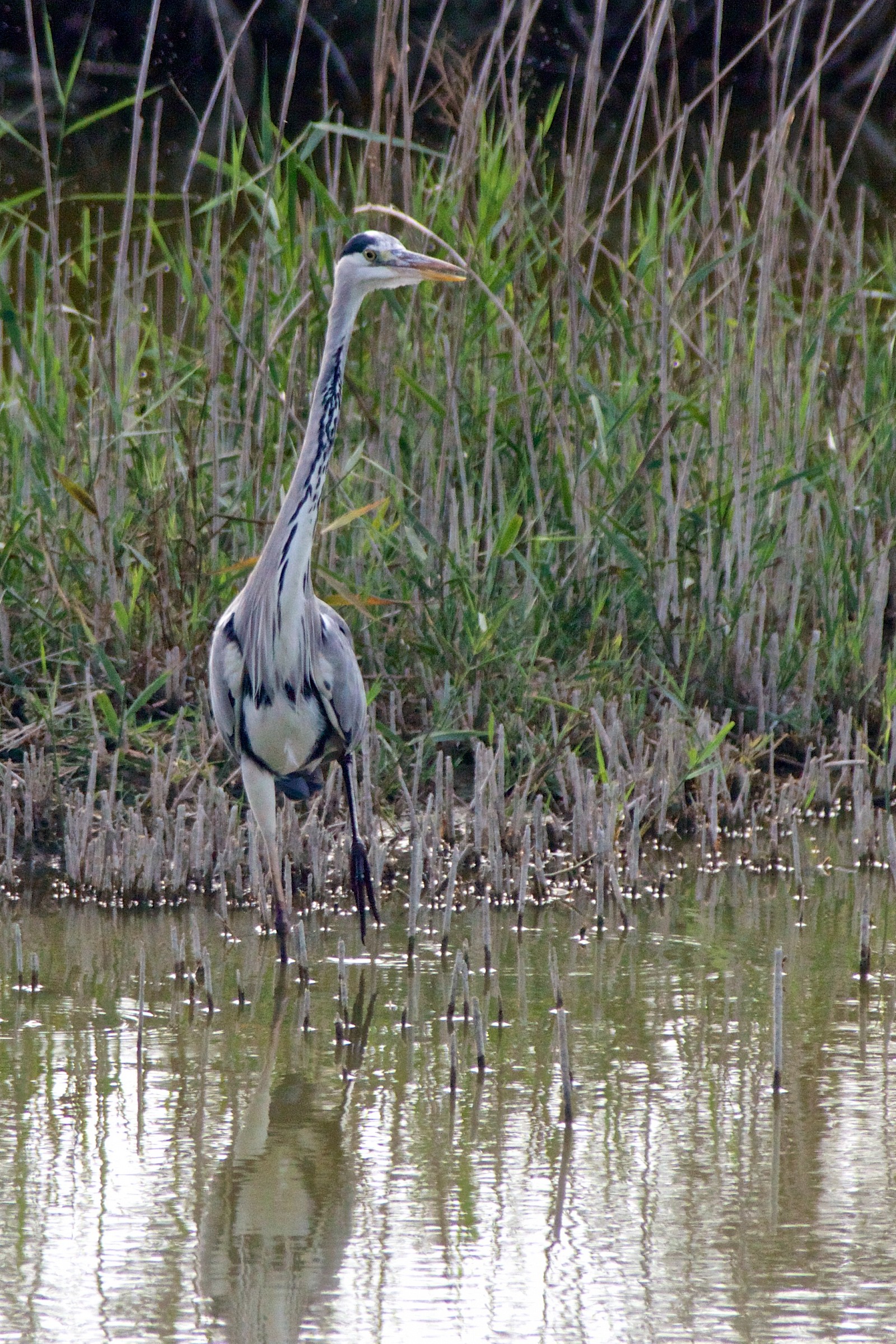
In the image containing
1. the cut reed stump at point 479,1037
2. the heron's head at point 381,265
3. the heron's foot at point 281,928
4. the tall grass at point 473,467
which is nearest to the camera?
the cut reed stump at point 479,1037

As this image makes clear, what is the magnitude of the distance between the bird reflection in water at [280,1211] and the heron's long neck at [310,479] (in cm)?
113

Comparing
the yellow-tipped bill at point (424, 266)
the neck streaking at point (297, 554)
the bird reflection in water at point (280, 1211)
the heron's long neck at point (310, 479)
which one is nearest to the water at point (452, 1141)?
the bird reflection in water at point (280, 1211)

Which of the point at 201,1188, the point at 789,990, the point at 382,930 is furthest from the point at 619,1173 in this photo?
the point at 382,930

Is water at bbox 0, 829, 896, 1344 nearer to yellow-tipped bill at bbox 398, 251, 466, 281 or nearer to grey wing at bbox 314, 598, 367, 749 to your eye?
grey wing at bbox 314, 598, 367, 749

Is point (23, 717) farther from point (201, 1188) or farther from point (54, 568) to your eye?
point (201, 1188)

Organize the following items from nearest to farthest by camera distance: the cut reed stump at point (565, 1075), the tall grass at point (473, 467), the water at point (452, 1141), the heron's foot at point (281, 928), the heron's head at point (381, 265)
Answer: the water at point (452, 1141) → the cut reed stump at point (565, 1075) → the heron's foot at point (281, 928) → the heron's head at point (381, 265) → the tall grass at point (473, 467)

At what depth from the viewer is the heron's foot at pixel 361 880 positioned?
13.2 ft

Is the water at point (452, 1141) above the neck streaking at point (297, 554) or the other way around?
the other way around


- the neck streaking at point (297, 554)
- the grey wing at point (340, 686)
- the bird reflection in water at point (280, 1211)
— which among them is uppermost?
the neck streaking at point (297, 554)

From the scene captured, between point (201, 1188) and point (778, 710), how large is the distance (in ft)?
9.07

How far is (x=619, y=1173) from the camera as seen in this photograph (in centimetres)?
281

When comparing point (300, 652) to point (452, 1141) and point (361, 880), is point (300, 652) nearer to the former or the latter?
point (361, 880)

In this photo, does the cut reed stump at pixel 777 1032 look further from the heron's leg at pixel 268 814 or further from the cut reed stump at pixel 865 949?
the heron's leg at pixel 268 814

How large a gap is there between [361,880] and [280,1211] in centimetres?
138
